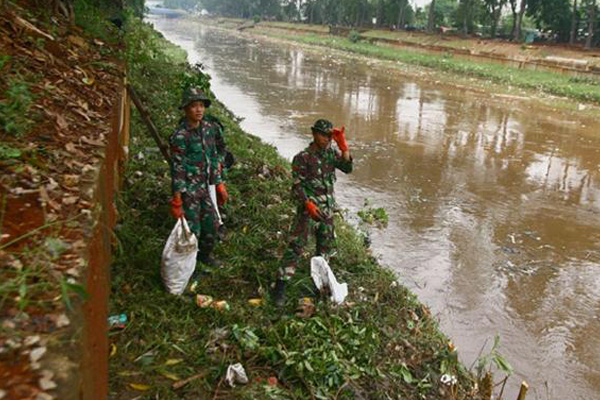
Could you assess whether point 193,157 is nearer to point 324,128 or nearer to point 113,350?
point 324,128

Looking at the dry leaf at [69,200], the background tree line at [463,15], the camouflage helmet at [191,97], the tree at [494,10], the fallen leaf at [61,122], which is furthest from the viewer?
the tree at [494,10]

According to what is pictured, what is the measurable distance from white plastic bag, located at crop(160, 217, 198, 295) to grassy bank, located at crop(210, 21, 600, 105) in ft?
71.7

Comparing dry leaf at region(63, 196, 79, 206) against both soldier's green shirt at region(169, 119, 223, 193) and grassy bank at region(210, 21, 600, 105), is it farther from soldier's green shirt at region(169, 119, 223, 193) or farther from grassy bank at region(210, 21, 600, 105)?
grassy bank at region(210, 21, 600, 105)

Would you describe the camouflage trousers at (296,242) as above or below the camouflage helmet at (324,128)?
below

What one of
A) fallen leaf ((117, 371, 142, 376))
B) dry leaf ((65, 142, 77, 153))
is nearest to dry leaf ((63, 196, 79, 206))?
dry leaf ((65, 142, 77, 153))

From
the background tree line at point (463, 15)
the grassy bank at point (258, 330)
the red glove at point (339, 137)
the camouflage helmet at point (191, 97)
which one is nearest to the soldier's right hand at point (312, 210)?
the red glove at point (339, 137)

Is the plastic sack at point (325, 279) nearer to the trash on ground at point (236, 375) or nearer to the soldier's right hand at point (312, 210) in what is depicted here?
the soldier's right hand at point (312, 210)

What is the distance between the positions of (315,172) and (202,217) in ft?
3.41

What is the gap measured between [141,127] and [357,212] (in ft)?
11.5

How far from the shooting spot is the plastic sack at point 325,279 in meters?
4.26

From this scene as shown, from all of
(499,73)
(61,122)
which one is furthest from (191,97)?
(499,73)

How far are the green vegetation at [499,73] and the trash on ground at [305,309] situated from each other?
21159 millimetres

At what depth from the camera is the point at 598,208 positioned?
8.84m

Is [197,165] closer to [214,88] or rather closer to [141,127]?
[141,127]
